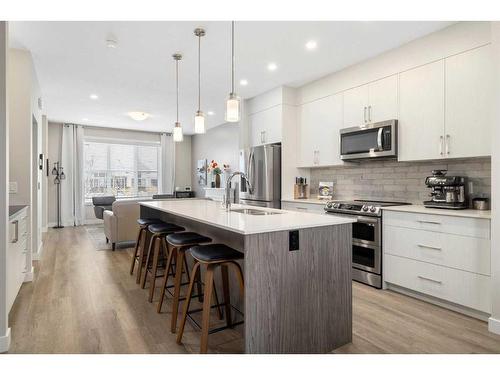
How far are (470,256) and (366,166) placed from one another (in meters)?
1.84

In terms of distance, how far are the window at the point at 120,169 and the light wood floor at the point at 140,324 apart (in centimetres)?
539

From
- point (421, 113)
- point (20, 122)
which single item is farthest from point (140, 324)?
point (421, 113)

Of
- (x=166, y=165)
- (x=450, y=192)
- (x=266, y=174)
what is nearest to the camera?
(x=450, y=192)

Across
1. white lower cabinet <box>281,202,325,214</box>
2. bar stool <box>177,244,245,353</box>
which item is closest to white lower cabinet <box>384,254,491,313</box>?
white lower cabinet <box>281,202,325,214</box>

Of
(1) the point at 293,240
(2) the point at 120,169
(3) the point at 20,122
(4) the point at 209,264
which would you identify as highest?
(3) the point at 20,122

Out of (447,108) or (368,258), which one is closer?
(447,108)

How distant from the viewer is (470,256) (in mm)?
2557

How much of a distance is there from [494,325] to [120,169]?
8603 millimetres

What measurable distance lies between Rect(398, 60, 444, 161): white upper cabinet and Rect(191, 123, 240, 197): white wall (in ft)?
12.3

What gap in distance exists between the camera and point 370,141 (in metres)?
3.69

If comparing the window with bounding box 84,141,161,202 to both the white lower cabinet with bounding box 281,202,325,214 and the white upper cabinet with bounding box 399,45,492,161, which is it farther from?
the white upper cabinet with bounding box 399,45,492,161

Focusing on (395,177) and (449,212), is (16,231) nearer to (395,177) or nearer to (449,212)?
(449,212)

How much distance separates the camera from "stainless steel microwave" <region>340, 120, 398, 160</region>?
348cm
